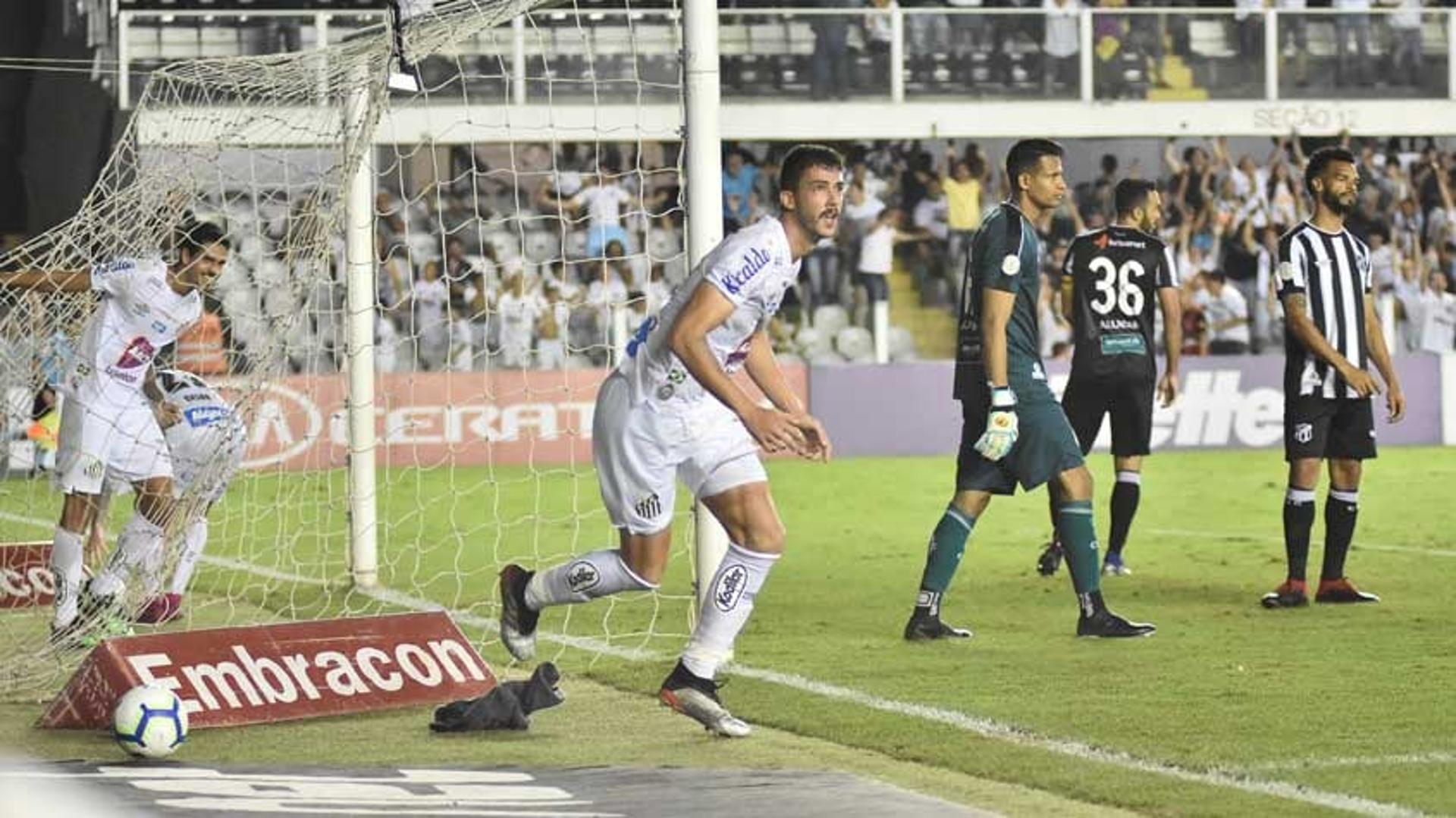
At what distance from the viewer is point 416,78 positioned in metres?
10.1

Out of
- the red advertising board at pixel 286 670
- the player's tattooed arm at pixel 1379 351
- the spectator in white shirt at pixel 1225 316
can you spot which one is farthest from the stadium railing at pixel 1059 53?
the red advertising board at pixel 286 670

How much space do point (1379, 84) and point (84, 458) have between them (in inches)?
841

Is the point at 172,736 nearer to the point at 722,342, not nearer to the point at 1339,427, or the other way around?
the point at 722,342

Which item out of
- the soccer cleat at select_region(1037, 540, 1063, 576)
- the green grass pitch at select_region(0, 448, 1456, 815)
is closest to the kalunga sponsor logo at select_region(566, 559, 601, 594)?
the green grass pitch at select_region(0, 448, 1456, 815)

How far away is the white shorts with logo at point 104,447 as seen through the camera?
33.7ft

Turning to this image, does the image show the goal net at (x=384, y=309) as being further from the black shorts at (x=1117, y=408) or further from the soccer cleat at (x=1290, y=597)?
the soccer cleat at (x=1290, y=597)

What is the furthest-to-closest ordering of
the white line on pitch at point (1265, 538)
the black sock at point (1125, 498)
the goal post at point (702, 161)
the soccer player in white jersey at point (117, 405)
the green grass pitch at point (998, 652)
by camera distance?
the white line on pitch at point (1265, 538), the black sock at point (1125, 498), the soccer player in white jersey at point (117, 405), the goal post at point (702, 161), the green grass pitch at point (998, 652)

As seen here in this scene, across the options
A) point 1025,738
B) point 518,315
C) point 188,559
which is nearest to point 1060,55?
point 518,315

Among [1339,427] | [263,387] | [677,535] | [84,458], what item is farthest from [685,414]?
[677,535]

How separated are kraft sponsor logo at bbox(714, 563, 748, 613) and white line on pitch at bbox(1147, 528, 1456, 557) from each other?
24.5ft

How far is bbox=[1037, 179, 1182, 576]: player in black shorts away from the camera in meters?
12.6

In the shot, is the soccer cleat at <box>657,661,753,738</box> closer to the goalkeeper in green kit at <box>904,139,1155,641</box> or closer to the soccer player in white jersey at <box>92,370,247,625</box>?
the goalkeeper in green kit at <box>904,139,1155,641</box>

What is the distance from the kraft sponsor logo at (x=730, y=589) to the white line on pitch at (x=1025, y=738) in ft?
2.33

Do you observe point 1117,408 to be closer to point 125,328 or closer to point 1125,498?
point 1125,498
